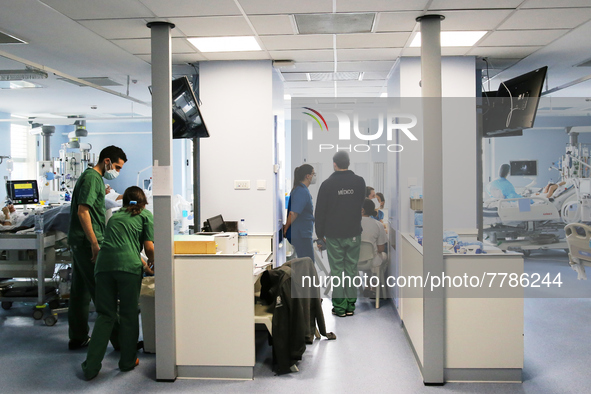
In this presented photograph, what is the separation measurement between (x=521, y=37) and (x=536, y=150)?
27.6 feet

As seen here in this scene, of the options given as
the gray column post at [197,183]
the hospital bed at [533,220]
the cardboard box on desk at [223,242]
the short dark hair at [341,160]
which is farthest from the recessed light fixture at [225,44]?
the hospital bed at [533,220]

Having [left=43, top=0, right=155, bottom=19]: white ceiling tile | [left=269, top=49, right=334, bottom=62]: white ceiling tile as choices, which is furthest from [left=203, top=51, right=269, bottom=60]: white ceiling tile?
[left=43, top=0, right=155, bottom=19]: white ceiling tile

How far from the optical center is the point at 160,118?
10.1 ft

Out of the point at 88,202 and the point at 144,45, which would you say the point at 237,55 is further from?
the point at 88,202

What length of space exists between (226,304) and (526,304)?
3504 mm

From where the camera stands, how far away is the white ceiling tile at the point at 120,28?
10.9 ft

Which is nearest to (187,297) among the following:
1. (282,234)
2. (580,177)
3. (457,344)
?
(457,344)

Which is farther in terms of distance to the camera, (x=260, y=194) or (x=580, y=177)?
(x=580, y=177)

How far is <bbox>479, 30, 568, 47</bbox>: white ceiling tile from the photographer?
3.67 meters

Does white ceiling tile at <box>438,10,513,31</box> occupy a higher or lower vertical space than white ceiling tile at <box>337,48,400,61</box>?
lower

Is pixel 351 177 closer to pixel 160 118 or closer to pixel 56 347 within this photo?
pixel 160 118

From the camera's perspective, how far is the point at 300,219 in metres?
4.67

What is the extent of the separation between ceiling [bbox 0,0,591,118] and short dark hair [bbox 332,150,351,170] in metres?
0.98

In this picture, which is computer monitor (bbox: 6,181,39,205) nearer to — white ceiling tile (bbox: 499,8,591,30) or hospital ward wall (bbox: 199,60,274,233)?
hospital ward wall (bbox: 199,60,274,233)
